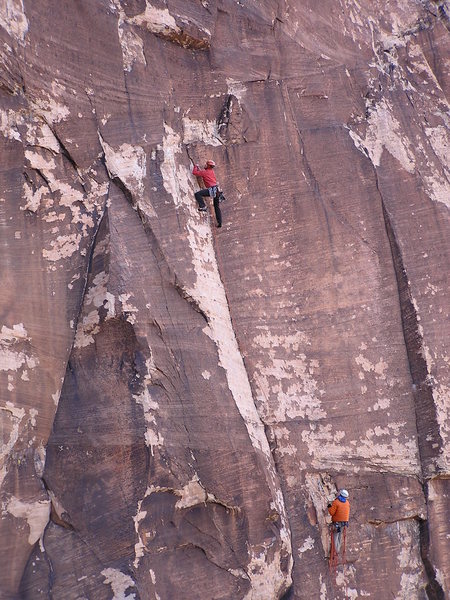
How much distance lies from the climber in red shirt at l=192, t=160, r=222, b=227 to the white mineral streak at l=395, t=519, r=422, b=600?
5696mm

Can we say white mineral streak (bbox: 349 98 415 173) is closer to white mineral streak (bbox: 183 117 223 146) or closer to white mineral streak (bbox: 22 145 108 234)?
white mineral streak (bbox: 183 117 223 146)

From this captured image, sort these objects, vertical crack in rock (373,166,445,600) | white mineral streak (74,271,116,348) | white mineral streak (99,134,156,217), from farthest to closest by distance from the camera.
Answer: vertical crack in rock (373,166,445,600) → white mineral streak (99,134,156,217) → white mineral streak (74,271,116,348)

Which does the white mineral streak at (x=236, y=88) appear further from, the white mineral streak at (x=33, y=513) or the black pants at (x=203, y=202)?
the white mineral streak at (x=33, y=513)

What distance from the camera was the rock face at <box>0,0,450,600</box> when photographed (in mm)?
10828

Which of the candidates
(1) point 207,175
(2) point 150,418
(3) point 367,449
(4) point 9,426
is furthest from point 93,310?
(3) point 367,449

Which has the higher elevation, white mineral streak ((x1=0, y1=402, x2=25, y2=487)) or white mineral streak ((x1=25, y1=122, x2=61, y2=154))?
white mineral streak ((x1=25, y1=122, x2=61, y2=154))

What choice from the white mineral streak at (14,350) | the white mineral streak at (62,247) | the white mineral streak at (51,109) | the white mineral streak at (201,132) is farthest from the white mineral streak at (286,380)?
the white mineral streak at (51,109)

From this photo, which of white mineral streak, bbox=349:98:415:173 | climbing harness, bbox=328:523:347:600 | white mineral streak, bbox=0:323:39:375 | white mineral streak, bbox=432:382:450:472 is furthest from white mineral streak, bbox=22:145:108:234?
white mineral streak, bbox=432:382:450:472

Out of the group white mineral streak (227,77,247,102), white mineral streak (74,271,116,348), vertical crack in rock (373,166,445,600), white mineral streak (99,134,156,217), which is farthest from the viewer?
white mineral streak (227,77,247,102)

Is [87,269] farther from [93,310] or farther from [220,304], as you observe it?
[220,304]

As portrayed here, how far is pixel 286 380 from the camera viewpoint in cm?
1284

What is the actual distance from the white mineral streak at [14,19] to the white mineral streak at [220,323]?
2591mm

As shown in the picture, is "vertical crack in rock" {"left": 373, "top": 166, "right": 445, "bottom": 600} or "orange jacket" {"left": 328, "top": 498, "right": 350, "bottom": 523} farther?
"vertical crack in rock" {"left": 373, "top": 166, "right": 445, "bottom": 600}

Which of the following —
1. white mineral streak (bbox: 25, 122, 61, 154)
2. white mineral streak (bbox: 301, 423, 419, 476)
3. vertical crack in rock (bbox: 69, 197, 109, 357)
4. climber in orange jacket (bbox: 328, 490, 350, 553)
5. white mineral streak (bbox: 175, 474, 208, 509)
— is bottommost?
climber in orange jacket (bbox: 328, 490, 350, 553)
